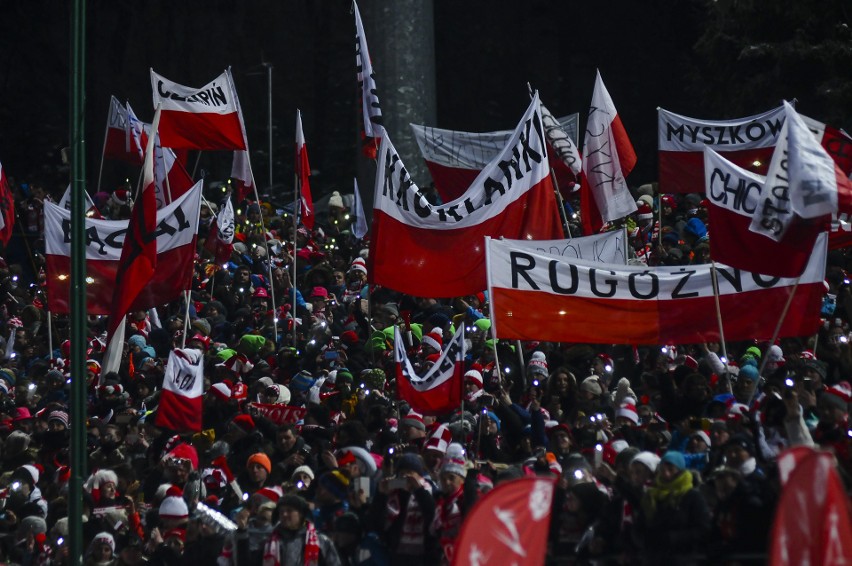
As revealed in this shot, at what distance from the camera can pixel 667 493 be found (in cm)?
859

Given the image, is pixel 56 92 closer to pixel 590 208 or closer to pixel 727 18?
pixel 727 18

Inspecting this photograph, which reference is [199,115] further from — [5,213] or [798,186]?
[798,186]

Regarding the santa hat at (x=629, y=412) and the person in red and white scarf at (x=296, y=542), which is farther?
the santa hat at (x=629, y=412)

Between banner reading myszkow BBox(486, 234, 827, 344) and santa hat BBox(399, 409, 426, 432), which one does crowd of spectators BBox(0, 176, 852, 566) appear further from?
banner reading myszkow BBox(486, 234, 827, 344)

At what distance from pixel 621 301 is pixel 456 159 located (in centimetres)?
543

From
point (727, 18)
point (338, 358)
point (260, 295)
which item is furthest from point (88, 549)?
point (727, 18)

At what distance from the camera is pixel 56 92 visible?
33.8 m

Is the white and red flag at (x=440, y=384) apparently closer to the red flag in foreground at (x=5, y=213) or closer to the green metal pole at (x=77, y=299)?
the green metal pole at (x=77, y=299)

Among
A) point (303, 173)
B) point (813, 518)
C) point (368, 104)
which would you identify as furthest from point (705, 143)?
point (813, 518)

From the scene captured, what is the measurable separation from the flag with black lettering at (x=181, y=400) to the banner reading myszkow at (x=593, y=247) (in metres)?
2.96

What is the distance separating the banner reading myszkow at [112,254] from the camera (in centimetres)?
1470

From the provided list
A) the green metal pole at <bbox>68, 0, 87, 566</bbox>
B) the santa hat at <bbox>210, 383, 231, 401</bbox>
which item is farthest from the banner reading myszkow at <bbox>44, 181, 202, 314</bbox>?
the green metal pole at <bbox>68, 0, 87, 566</bbox>

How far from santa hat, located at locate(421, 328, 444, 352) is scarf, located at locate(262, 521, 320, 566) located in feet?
16.6

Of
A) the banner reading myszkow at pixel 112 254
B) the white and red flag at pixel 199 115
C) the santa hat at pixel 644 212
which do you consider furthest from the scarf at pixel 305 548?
the santa hat at pixel 644 212
